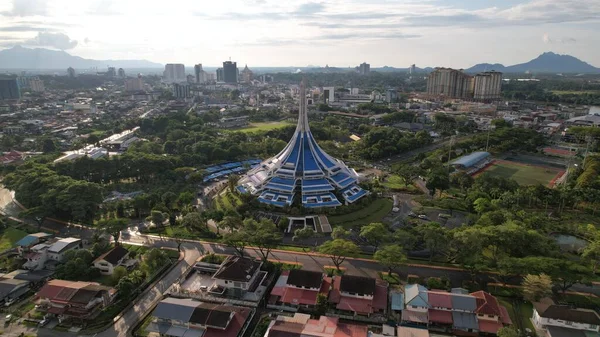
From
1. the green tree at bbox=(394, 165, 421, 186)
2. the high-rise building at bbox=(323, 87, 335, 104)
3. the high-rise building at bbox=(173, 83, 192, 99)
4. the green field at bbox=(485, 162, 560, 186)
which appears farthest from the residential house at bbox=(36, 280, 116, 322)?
the high-rise building at bbox=(173, 83, 192, 99)

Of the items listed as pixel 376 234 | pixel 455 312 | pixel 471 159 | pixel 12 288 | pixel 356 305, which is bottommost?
pixel 12 288

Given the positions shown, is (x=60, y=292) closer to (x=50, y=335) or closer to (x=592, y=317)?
(x=50, y=335)

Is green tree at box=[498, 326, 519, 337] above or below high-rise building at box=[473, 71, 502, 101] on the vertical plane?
below

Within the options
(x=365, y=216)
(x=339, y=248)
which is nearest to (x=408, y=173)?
(x=365, y=216)

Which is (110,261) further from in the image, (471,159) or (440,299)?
(471,159)

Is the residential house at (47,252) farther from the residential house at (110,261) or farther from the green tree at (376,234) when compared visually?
the green tree at (376,234)

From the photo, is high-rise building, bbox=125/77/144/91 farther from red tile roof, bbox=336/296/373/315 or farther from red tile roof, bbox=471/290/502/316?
red tile roof, bbox=471/290/502/316

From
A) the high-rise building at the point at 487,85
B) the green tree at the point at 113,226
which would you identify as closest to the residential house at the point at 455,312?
the green tree at the point at 113,226
